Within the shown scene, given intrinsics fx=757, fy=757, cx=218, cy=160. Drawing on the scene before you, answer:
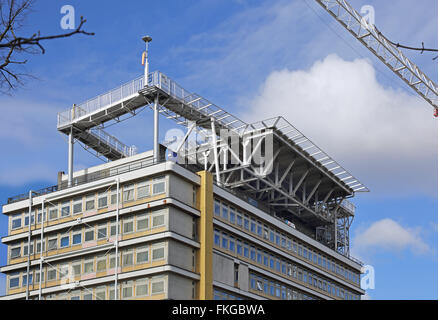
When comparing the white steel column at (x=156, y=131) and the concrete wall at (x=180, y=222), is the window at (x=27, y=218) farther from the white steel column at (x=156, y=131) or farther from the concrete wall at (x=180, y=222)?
the concrete wall at (x=180, y=222)

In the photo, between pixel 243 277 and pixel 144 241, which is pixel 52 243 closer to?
pixel 144 241

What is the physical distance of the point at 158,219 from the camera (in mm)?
82875

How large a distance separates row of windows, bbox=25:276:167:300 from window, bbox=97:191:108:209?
370 inches

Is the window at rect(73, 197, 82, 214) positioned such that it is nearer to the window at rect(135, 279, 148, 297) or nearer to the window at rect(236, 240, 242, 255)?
the window at rect(135, 279, 148, 297)

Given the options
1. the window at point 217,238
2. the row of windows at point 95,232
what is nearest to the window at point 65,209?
the row of windows at point 95,232

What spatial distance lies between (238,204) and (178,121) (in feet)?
43.4

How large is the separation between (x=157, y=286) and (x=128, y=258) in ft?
18.2

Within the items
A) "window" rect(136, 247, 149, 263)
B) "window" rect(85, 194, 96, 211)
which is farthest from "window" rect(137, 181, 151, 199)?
"window" rect(85, 194, 96, 211)

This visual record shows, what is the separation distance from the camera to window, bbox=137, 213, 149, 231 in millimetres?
83750

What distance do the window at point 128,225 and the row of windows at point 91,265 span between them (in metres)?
2.18

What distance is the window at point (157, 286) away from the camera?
263 ft

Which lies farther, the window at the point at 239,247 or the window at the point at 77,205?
the window at the point at 239,247
